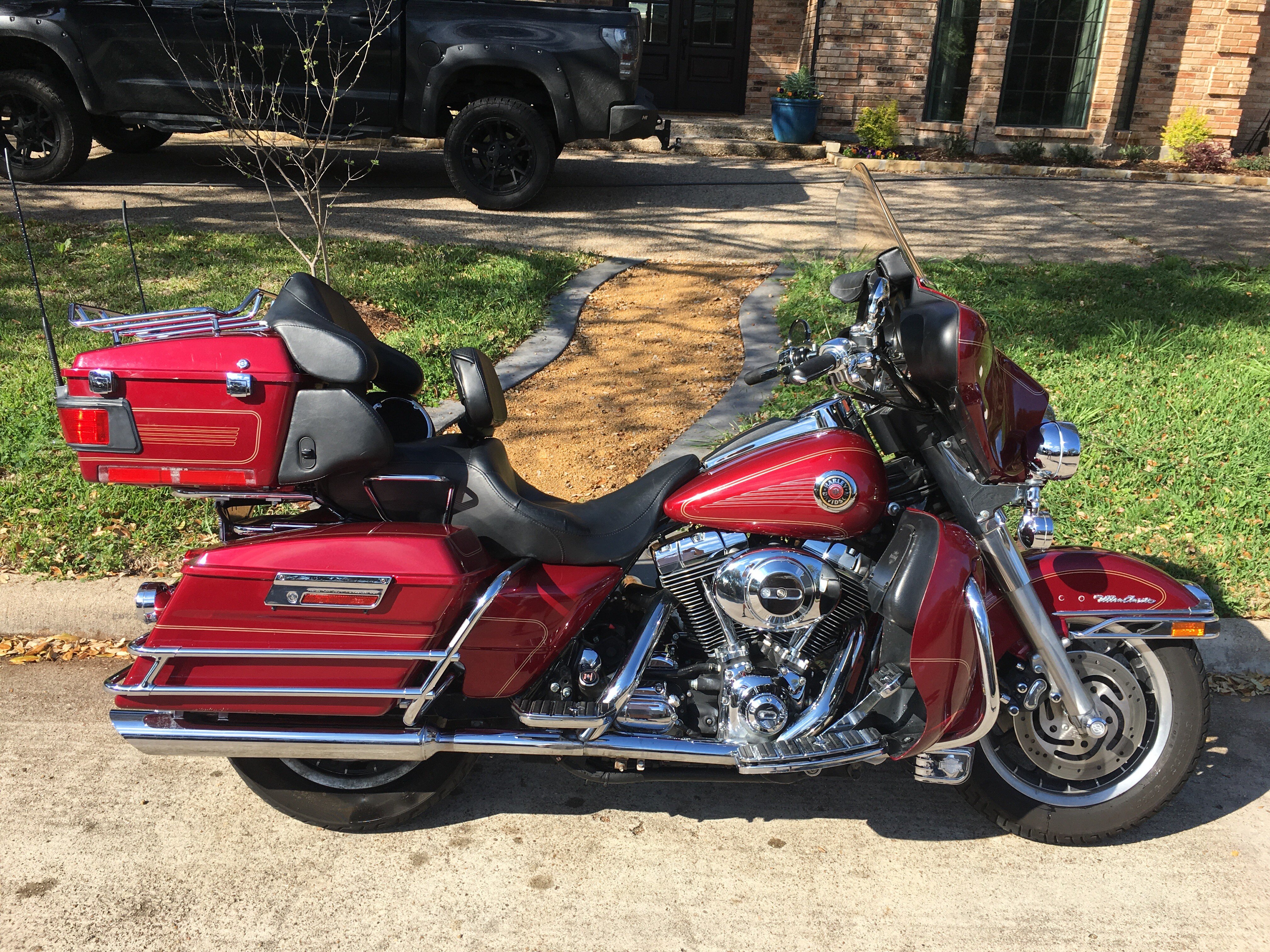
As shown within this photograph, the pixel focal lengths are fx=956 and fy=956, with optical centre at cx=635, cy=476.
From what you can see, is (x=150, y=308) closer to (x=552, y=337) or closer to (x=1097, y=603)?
(x=552, y=337)

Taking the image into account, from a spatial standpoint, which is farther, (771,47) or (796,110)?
(771,47)

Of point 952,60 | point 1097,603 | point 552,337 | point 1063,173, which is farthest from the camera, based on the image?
point 952,60

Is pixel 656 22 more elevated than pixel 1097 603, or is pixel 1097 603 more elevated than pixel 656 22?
pixel 656 22

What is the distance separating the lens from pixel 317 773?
2.83 meters

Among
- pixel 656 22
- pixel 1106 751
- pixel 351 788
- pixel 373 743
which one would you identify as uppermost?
pixel 656 22

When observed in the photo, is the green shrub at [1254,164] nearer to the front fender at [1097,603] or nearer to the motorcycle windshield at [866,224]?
the motorcycle windshield at [866,224]

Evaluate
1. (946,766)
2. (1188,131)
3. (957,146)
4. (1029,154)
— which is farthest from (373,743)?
(1188,131)

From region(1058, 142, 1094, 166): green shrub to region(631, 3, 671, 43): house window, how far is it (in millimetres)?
5647

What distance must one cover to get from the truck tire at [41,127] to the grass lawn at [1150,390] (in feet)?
21.1

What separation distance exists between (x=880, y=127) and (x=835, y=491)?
10.8 metres

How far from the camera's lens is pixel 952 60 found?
12875mm

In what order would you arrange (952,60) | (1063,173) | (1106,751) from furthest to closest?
(952,60), (1063,173), (1106,751)

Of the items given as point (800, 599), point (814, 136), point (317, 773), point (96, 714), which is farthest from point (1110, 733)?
point (814, 136)

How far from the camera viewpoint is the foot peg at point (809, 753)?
255 centimetres
